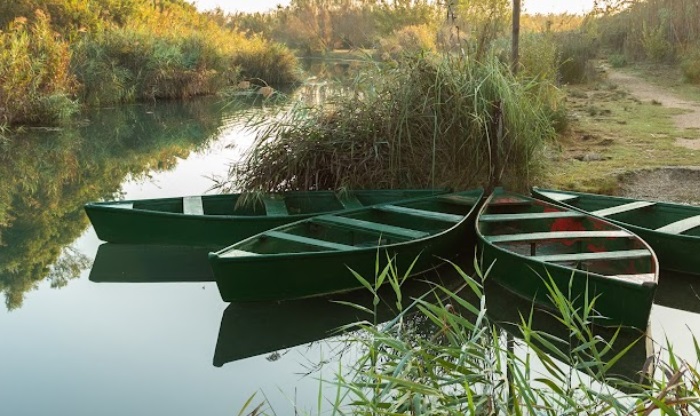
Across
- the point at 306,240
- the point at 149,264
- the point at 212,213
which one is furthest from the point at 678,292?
the point at 149,264

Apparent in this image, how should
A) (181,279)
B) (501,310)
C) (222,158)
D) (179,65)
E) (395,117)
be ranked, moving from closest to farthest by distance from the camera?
(501,310) < (181,279) < (395,117) < (222,158) < (179,65)

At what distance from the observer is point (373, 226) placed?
489 centimetres

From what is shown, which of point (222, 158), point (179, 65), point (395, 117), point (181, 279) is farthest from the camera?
Result: point (179, 65)

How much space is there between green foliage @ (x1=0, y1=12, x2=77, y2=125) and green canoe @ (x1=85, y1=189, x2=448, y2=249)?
6433 millimetres

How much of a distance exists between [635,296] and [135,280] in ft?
10.7

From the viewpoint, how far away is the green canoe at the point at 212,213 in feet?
17.6

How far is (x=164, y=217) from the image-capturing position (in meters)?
5.41

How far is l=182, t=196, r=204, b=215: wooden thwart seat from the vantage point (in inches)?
218

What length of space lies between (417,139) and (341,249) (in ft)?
6.57

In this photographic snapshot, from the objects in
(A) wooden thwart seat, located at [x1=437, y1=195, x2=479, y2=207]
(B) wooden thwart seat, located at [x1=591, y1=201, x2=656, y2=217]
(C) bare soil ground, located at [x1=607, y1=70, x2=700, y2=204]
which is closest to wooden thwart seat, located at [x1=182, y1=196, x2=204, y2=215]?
(A) wooden thwart seat, located at [x1=437, y1=195, x2=479, y2=207]

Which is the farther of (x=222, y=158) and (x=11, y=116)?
(x=11, y=116)

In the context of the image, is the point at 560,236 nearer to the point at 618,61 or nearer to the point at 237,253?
the point at 237,253

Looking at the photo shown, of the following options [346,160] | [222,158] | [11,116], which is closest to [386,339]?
[346,160]

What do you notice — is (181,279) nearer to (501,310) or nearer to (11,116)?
(501,310)
